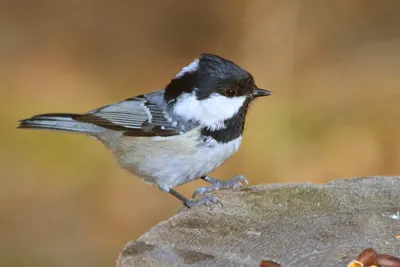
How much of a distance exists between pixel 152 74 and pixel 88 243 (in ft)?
8.72

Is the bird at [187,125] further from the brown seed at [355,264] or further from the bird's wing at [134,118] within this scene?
the brown seed at [355,264]

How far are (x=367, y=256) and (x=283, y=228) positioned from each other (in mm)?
402

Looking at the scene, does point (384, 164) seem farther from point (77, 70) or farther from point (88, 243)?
point (77, 70)

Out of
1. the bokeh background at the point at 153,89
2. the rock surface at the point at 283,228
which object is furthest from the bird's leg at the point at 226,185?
the bokeh background at the point at 153,89

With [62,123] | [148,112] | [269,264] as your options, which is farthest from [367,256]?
[62,123]

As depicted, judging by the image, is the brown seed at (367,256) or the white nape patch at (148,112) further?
the white nape patch at (148,112)

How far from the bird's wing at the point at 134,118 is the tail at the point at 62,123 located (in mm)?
46

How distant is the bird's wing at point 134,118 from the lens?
335cm

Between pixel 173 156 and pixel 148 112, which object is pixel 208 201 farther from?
pixel 148 112

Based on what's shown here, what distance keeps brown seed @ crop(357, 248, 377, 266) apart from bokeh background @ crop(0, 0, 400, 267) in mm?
2942

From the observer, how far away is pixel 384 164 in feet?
18.8

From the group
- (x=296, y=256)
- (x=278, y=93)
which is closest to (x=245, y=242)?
(x=296, y=256)

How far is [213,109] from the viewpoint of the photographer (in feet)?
10.4

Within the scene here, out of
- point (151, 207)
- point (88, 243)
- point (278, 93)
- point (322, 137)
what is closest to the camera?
point (88, 243)
